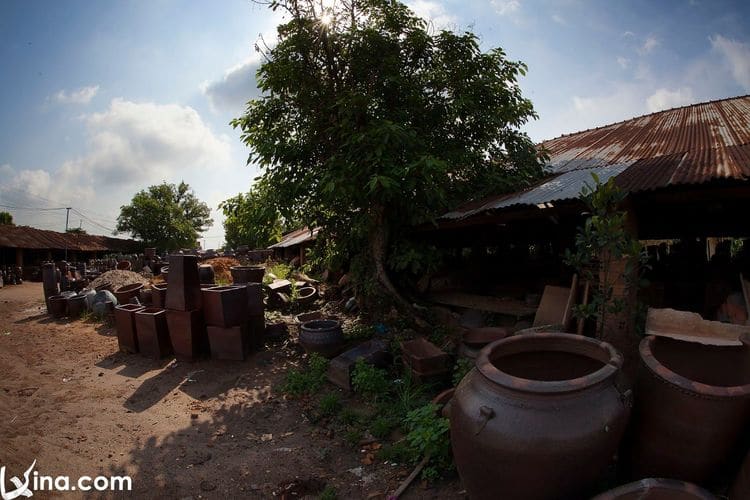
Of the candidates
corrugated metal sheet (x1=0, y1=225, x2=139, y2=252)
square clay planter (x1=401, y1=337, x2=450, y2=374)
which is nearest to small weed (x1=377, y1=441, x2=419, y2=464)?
square clay planter (x1=401, y1=337, x2=450, y2=374)

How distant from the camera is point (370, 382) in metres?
4.94

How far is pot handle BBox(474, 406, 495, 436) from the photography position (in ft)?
7.77

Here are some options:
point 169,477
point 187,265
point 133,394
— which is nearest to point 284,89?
point 187,265

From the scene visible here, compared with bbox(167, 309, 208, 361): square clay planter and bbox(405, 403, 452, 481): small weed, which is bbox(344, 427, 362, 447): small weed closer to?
bbox(405, 403, 452, 481): small weed

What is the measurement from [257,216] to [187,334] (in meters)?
2.26

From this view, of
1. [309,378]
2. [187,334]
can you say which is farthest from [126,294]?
[309,378]

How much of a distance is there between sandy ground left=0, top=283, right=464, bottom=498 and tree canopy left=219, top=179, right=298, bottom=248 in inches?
85.3

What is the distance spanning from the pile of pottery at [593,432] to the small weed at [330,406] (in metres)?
2.34

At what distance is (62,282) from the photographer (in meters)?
11.7

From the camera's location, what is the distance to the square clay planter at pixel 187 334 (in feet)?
20.0

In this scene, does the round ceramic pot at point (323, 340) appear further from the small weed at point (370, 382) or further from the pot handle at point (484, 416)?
the pot handle at point (484, 416)

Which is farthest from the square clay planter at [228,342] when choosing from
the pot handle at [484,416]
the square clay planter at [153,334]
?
the pot handle at [484,416]

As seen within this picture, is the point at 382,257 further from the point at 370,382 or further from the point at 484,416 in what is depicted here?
the point at 484,416

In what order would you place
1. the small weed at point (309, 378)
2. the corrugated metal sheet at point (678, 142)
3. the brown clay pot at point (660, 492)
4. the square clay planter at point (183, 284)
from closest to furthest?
the brown clay pot at point (660, 492) < the corrugated metal sheet at point (678, 142) < the small weed at point (309, 378) < the square clay planter at point (183, 284)
